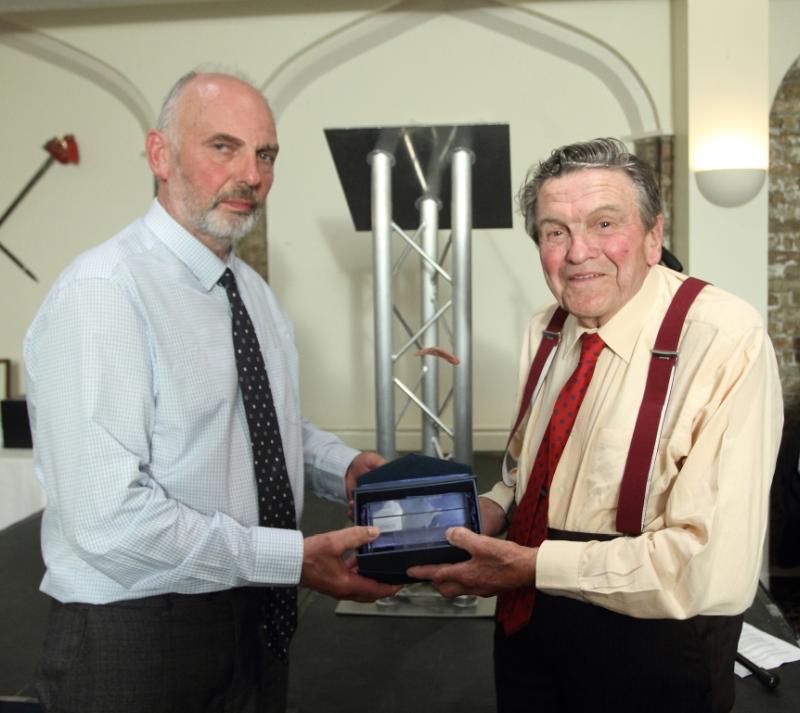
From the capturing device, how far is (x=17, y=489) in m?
5.27

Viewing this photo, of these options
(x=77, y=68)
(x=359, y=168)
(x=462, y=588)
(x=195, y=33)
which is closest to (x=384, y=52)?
(x=195, y=33)

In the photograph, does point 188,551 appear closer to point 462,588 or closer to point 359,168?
point 462,588

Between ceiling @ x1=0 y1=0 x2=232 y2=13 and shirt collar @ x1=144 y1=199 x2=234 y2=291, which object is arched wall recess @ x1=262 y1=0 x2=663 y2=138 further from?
shirt collar @ x1=144 y1=199 x2=234 y2=291

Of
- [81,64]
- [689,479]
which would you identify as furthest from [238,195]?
[81,64]

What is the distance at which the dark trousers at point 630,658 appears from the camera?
163 cm

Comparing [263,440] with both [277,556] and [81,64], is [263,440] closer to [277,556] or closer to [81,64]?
[277,556]

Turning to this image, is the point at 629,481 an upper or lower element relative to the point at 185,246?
lower

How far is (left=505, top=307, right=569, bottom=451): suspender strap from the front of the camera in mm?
1998

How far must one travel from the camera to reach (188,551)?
1689 mm

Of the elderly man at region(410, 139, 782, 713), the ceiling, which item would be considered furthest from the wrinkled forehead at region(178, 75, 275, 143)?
the ceiling

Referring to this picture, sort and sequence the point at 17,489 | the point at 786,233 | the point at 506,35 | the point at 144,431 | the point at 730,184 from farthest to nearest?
the point at 506,35, the point at 786,233, the point at 17,489, the point at 730,184, the point at 144,431

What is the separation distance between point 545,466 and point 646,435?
0.25 m

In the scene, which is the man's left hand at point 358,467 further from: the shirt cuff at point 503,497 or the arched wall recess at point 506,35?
→ the arched wall recess at point 506,35

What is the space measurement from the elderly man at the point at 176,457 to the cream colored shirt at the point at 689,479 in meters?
0.47
